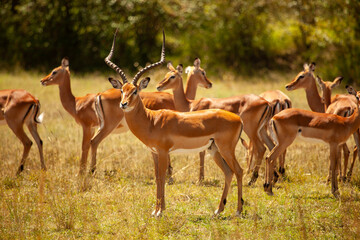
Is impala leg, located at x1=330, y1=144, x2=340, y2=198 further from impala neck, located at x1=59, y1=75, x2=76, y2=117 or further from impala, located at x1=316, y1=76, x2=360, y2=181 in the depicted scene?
impala neck, located at x1=59, y1=75, x2=76, y2=117

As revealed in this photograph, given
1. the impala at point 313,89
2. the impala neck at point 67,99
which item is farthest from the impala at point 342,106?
the impala neck at point 67,99

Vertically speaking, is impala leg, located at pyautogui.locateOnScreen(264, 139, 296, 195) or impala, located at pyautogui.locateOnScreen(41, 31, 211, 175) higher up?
impala, located at pyautogui.locateOnScreen(41, 31, 211, 175)

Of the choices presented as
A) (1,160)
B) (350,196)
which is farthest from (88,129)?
(350,196)

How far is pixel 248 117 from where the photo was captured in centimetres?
777

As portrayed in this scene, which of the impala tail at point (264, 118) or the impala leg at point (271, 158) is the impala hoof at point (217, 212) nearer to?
the impala leg at point (271, 158)

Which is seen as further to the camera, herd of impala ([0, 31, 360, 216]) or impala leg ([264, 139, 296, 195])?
impala leg ([264, 139, 296, 195])

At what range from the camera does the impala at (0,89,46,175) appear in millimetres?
7863

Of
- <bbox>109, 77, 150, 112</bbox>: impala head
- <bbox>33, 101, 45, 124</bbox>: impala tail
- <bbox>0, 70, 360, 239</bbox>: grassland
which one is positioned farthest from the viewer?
<bbox>33, 101, 45, 124</bbox>: impala tail

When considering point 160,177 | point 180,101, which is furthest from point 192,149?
point 180,101

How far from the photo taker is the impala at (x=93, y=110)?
7672mm

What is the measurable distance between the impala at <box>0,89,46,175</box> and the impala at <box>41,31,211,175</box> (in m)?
0.59

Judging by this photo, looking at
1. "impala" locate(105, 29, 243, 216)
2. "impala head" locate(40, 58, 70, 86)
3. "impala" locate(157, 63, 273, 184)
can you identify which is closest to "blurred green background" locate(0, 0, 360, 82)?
"impala head" locate(40, 58, 70, 86)

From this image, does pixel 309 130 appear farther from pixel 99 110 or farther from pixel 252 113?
pixel 99 110

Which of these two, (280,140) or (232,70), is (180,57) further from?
(280,140)
